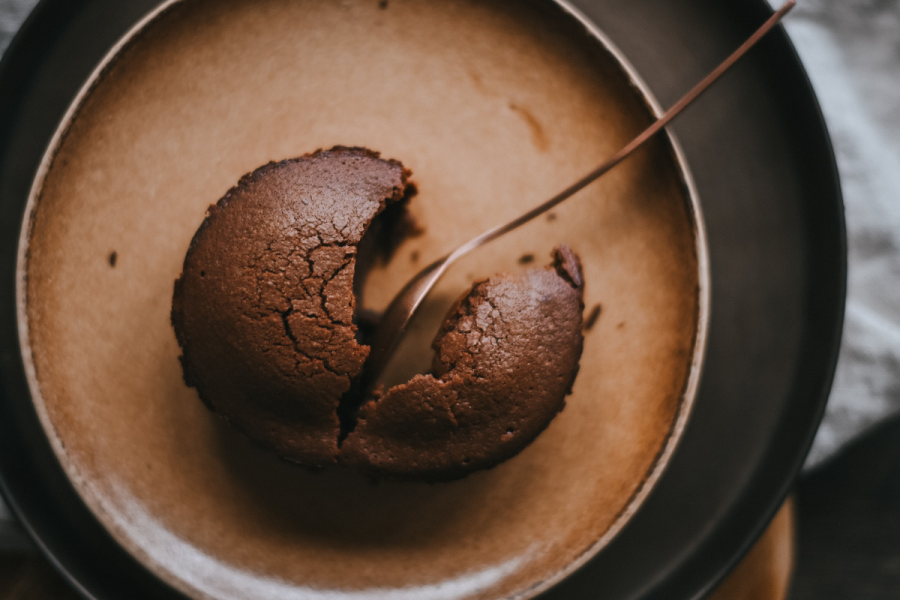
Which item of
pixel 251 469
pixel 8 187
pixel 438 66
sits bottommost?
pixel 251 469

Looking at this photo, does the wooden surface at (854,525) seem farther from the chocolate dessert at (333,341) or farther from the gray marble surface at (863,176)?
the chocolate dessert at (333,341)

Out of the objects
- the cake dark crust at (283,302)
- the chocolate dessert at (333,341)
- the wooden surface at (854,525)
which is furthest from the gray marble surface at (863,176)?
the cake dark crust at (283,302)

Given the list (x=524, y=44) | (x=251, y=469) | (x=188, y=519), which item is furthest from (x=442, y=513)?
(x=524, y=44)

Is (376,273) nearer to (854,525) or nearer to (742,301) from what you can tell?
(742,301)

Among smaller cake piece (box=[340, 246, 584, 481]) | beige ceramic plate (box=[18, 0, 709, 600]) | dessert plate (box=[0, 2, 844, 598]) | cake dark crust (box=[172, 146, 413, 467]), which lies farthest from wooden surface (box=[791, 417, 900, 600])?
cake dark crust (box=[172, 146, 413, 467])

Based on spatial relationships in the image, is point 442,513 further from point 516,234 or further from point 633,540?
point 516,234

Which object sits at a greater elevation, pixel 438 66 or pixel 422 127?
pixel 438 66
